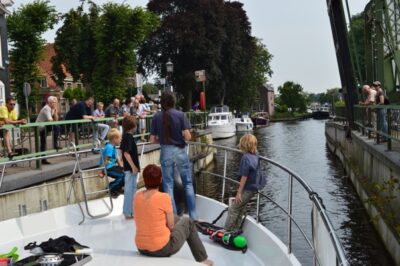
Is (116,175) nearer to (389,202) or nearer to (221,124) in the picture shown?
(389,202)

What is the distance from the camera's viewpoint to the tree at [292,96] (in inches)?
4754

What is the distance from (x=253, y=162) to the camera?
5891mm

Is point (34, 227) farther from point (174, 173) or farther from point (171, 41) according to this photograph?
point (171, 41)

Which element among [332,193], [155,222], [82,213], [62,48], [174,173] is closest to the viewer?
[155,222]

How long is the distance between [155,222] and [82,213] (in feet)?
8.78

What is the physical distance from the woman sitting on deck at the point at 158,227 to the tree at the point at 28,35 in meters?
23.4

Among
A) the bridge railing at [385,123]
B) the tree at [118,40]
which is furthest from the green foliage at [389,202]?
the tree at [118,40]

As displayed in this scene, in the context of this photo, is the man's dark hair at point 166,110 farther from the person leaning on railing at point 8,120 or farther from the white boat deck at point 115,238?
the person leaning on railing at point 8,120

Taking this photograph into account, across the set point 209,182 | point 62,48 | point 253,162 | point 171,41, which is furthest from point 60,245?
point 171,41

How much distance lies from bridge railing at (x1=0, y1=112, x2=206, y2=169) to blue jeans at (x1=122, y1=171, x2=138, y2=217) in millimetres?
3796

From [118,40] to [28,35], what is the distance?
15.6ft

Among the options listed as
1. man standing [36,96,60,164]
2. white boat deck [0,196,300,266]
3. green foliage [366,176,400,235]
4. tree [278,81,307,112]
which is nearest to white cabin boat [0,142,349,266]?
white boat deck [0,196,300,266]

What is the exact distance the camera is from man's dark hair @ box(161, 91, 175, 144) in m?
6.41

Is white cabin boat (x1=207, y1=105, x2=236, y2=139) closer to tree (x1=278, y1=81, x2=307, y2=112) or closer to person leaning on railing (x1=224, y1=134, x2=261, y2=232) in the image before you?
Result: person leaning on railing (x1=224, y1=134, x2=261, y2=232)
